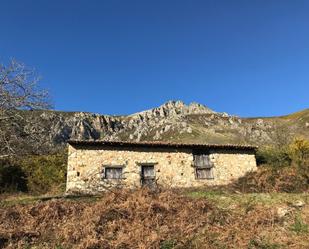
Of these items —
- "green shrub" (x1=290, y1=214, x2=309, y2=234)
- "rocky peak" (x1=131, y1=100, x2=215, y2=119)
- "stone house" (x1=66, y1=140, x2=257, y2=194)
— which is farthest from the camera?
"rocky peak" (x1=131, y1=100, x2=215, y2=119)

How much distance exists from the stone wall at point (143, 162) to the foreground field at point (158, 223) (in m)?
7.16

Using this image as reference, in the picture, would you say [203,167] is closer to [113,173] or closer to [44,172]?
[113,173]

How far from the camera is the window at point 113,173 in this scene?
20.4m

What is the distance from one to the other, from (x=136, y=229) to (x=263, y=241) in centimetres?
385

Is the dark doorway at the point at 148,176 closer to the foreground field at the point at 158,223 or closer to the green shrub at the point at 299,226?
the foreground field at the point at 158,223

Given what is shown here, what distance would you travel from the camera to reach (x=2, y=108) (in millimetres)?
14875

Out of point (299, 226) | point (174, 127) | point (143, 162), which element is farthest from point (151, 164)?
point (174, 127)

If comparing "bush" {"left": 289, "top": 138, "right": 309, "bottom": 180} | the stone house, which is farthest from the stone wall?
"bush" {"left": 289, "top": 138, "right": 309, "bottom": 180}

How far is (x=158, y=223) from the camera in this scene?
415 inches

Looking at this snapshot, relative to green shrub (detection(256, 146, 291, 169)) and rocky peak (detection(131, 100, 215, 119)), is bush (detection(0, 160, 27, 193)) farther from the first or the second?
rocky peak (detection(131, 100, 215, 119))

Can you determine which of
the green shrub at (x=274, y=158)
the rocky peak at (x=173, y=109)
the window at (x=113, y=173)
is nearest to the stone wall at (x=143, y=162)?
the window at (x=113, y=173)

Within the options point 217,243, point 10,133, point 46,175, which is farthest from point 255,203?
point 46,175

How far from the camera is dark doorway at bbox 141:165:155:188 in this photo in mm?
20844

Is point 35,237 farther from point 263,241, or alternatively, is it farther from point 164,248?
point 263,241
